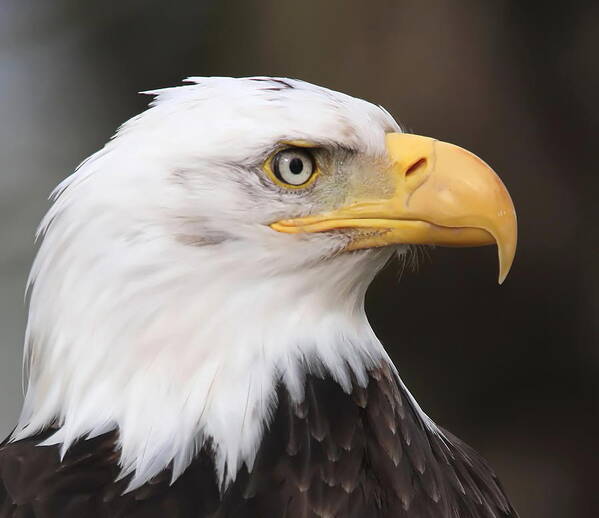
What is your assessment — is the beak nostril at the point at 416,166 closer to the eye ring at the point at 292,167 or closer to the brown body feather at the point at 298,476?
the eye ring at the point at 292,167

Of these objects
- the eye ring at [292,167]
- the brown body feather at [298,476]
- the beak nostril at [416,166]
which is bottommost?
the brown body feather at [298,476]

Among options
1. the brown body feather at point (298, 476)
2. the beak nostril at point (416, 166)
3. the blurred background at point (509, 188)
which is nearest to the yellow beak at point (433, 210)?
the beak nostril at point (416, 166)

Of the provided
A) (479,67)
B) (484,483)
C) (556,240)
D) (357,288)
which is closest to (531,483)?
(556,240)

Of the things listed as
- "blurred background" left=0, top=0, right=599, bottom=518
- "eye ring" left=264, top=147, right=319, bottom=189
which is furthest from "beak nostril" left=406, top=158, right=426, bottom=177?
"blurred background" left=0, top=0, right=599, bottom=518

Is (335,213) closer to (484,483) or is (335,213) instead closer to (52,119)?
(484,483)

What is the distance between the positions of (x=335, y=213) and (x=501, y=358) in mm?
2407

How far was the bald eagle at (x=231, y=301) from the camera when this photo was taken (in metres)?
1.82

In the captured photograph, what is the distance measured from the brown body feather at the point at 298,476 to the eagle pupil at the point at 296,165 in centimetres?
39

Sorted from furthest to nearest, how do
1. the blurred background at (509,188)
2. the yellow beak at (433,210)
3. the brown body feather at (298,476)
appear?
the blurred background at (509,188) → the yellow beak at (433,210) → the brown body feather at (298,476)

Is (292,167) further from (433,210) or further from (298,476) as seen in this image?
(298,476)

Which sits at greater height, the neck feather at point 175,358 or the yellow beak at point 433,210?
the yellow beak at point 433,210

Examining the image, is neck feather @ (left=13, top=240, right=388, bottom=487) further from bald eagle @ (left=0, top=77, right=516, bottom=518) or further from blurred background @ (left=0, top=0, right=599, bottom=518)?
blurred background @ (left=0, top=0, right=599, bottom=518)

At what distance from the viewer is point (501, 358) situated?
4.18 metres

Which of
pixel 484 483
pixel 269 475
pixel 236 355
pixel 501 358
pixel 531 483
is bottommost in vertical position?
pixel 531 483
